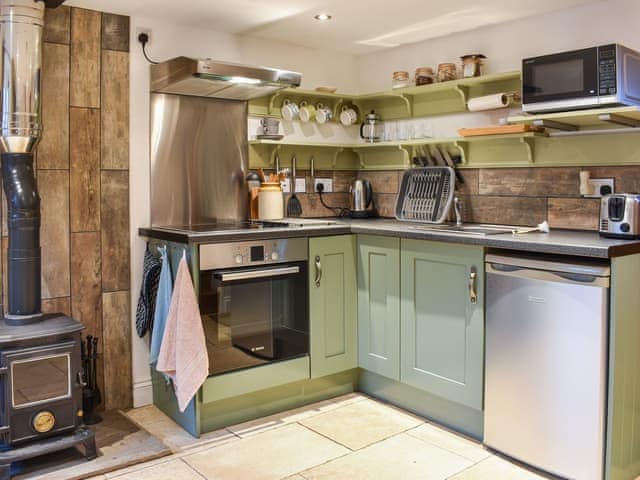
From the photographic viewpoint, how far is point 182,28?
3324 mm

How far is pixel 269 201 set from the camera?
11.6ft

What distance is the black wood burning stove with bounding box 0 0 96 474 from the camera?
2.42 metres

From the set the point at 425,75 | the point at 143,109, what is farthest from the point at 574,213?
the point at 143,109

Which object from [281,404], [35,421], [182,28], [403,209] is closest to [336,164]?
[403,209]

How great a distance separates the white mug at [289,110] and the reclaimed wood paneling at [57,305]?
169 centimetres

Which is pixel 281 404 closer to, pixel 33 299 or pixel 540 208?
pixel 33 299

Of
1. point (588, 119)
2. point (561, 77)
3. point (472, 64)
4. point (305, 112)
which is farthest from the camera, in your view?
point (305, 112)

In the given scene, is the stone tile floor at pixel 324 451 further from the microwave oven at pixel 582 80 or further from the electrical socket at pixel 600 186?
the microwave oven at pixel 582 80

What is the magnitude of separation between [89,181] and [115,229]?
278 mm

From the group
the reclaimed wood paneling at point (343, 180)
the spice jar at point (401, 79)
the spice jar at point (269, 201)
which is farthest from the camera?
the reclaimed wood paneling at point (343, 180)

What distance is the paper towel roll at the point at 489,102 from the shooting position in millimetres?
3129

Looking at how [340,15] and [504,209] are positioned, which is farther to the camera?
[504,209]

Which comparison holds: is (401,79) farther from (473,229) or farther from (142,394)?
(142,394)

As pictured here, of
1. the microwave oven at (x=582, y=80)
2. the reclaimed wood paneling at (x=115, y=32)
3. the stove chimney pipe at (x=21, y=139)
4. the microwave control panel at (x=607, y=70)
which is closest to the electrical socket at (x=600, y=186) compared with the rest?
the microwave oven at (x=582, y=80)
